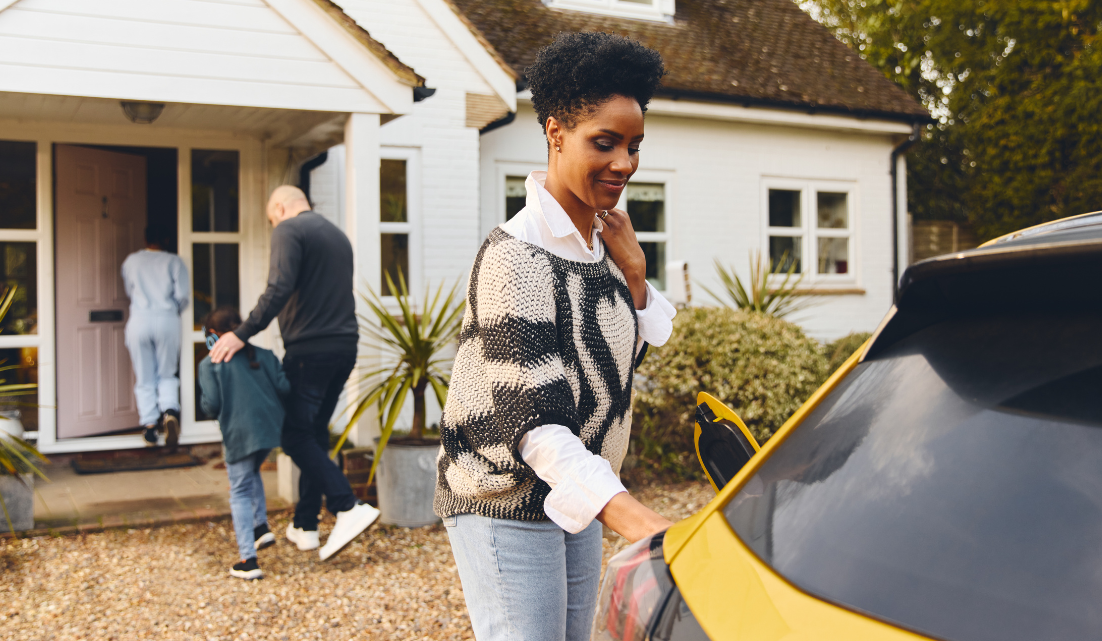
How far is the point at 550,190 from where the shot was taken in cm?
171

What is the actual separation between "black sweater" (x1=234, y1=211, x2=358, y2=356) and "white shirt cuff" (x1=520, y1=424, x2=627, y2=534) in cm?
351

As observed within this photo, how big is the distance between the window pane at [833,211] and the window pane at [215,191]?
7153mm

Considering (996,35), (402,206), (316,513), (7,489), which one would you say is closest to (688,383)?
(316,513)

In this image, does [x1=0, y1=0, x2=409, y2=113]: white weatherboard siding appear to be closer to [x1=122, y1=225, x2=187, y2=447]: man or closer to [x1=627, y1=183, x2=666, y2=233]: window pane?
[x1=122, y1=225, x2=187, y2=447]: man

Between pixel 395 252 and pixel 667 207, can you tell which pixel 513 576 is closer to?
pixel 395 252

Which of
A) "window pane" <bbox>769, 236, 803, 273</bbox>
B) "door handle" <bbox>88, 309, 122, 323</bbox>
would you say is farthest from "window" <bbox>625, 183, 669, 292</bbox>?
"door handle" <bbox>88, 309, 122, 323</bbox>

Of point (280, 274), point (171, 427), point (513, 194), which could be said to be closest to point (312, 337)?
point (280, 274)

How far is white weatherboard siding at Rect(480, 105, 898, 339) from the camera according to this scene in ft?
28.5

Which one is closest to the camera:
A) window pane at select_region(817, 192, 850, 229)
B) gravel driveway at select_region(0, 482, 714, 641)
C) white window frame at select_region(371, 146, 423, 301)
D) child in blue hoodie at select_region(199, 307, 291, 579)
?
gravel driveway at select_region(0, 482, 714, 641)

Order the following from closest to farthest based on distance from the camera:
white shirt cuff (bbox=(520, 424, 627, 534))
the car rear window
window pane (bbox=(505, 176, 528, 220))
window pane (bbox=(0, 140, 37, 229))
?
the car rear window → white shirt cuff (bbox=(520, 424, 627, 534)) → window pane (bbox=(0, 140, 37, 229)) → window pane (bbox=(505, 176, 528, 220))

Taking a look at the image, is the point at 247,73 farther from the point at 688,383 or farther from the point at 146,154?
the point at 688,383

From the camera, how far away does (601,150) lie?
1.61 meters

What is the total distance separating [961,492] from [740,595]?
32 cm

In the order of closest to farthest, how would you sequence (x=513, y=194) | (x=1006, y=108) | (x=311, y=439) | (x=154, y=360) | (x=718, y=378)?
(x=311, y=439), (x=718, y=378), (x=154, y=360), (x=513, y=194), (x=1006, y=108)
